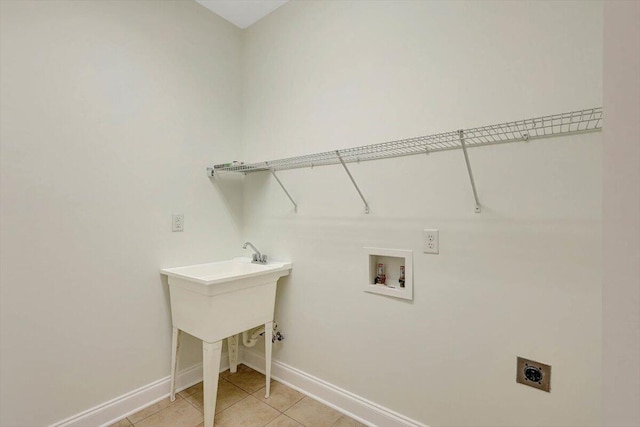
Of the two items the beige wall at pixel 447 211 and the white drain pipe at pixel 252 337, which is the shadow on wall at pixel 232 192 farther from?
the white drain pipe at pixel 252 337

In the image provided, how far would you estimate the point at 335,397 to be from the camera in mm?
1817

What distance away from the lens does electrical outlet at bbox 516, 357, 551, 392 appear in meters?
1.21

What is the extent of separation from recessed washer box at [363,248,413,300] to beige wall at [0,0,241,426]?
46.3 inches

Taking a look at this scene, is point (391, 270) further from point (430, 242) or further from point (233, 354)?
point (233, 354)

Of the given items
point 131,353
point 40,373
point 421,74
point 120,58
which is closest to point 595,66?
point 421,74

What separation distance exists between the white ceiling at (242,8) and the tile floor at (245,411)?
2645mm

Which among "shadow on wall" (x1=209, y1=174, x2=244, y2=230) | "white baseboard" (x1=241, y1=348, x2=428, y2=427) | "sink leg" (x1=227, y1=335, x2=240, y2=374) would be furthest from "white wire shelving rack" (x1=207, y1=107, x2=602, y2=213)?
"sink leg" (x1=227, y1=335, x2=240, y2=374)

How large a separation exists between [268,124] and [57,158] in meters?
1.24

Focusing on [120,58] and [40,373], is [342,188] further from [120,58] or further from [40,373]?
[40,373]

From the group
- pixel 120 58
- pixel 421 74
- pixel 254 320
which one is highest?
pixel 120 58

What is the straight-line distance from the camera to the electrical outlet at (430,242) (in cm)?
146

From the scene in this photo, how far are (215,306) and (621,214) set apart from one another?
166cm

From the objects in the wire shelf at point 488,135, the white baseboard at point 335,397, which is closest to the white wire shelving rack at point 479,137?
the wire shelf at point 488,135

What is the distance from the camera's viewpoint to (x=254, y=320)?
186 cm
